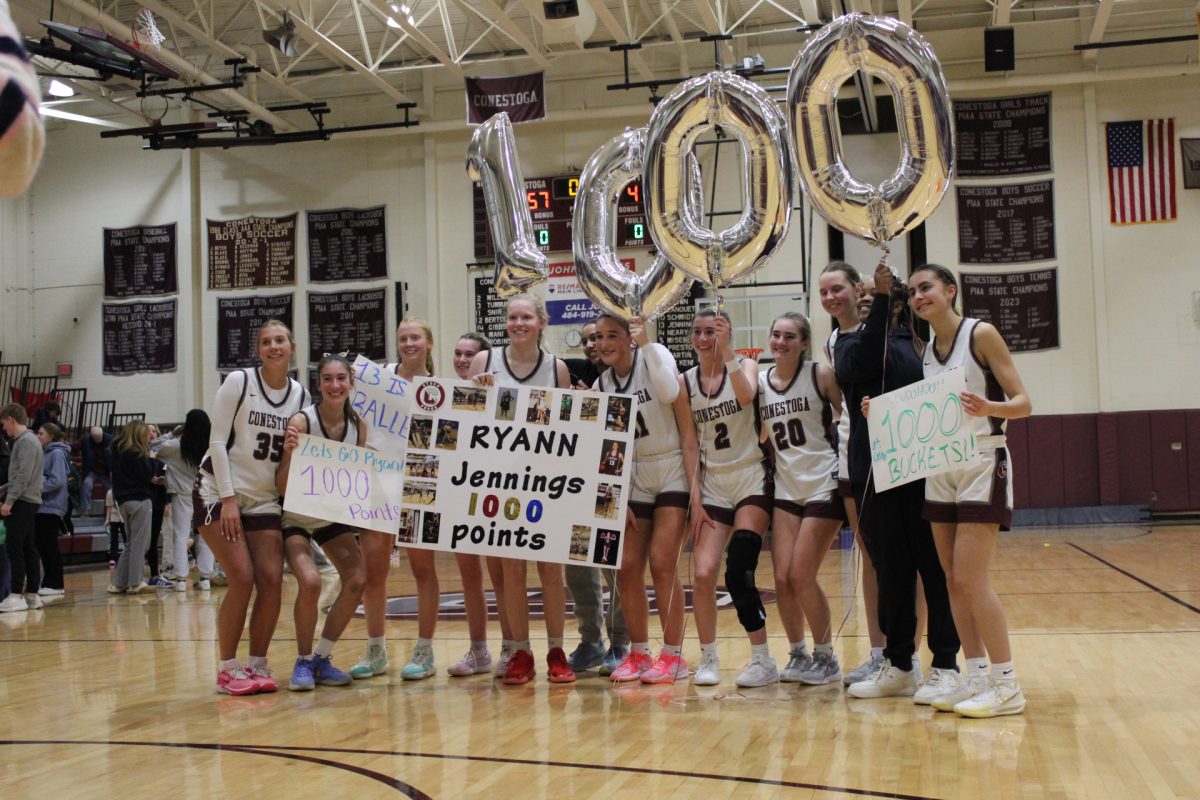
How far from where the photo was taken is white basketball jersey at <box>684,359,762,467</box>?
4770 mm

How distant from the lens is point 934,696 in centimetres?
411

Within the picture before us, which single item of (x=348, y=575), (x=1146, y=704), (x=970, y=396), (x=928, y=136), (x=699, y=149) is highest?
(x=699, y=149)

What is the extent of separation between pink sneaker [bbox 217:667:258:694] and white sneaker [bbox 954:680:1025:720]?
2.90m

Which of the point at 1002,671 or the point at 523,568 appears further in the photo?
the point at 523,568

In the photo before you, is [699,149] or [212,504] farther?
[699,149]

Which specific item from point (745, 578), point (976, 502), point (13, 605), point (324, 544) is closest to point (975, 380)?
point (976, 502)

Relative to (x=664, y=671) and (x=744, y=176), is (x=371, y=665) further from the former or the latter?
(x=744, y=176)

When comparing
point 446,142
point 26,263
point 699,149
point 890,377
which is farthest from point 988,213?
point 26,263

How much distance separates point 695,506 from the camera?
471 cm

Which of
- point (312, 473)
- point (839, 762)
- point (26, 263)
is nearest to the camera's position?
point (839, 762)

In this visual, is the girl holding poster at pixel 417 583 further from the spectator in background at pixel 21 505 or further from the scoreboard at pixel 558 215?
the scoreboard at pixel 558 215

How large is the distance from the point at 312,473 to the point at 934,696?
2716mm

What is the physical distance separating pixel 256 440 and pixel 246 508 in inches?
11.9

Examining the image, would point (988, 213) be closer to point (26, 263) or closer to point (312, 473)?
point (312, 473)
